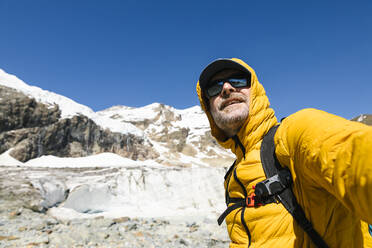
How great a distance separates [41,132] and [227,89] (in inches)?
1476

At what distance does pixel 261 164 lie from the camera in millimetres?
1491

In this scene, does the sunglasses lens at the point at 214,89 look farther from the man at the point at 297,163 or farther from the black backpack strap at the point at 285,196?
the black backpack strap at the point at 285,196

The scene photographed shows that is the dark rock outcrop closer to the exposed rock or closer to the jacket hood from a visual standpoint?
the exposed rock

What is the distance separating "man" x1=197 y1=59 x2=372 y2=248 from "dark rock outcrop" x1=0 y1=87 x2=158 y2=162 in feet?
115

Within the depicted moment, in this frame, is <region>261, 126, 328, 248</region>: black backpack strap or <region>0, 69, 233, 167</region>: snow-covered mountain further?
<region>0, 69, 233, 167</region>: snow-covered mountain

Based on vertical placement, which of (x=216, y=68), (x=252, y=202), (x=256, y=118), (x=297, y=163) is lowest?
(x=252, y=202)

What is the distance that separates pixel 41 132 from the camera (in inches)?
1240

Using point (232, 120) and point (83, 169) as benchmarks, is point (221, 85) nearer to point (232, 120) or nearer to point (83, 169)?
point (232, 120)

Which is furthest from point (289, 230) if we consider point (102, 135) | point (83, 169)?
point (102, 135)

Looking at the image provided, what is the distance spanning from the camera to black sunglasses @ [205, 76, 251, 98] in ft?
6.40


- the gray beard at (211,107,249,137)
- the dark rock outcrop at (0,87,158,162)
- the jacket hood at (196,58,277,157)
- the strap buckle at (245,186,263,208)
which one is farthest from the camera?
the dark rock outcrop at (0,87,158,162)

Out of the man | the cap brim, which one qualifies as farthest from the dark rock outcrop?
the man

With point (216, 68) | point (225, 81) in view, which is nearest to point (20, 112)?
point (216, 68)

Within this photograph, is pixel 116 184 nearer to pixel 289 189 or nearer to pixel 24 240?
pixel 24 240
